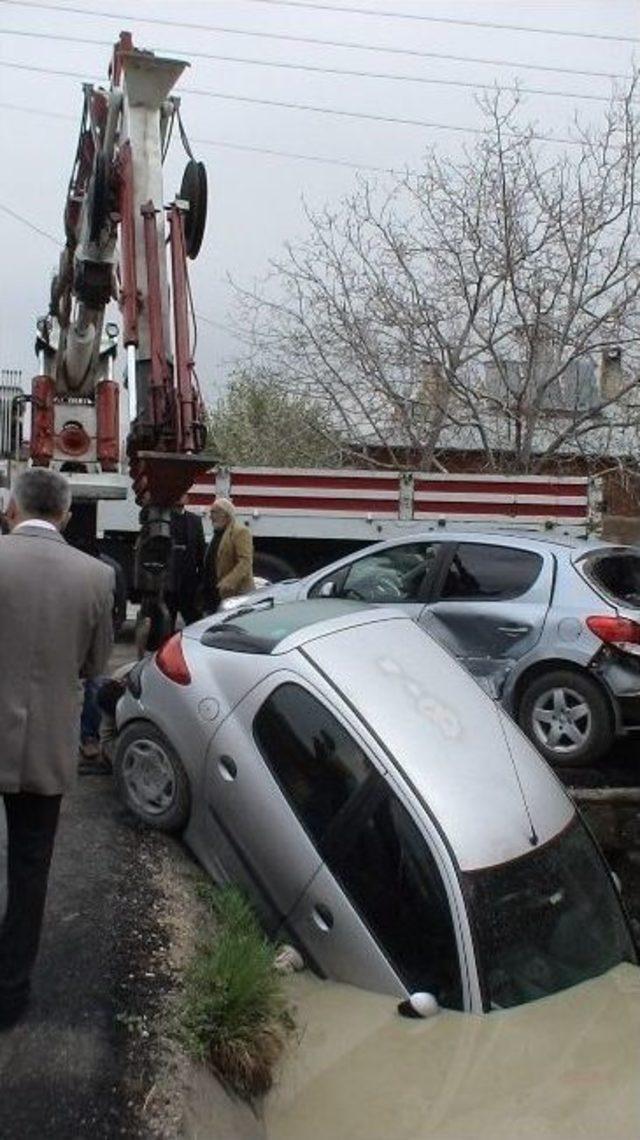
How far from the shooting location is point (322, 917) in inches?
166

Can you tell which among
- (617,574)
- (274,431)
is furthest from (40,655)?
(274,431)

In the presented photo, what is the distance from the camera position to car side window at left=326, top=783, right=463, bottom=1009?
394 centimetres

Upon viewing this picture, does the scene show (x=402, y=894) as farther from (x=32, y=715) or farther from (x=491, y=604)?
(x=491, y=604)

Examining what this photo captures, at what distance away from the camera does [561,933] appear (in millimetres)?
4238

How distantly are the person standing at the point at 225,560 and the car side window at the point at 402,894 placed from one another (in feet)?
16.0

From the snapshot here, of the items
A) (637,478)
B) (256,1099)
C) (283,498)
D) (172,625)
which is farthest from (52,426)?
(637,478)

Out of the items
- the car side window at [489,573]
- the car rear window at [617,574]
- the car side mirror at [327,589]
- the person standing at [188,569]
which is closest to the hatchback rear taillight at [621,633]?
the car rear window at [617,574]

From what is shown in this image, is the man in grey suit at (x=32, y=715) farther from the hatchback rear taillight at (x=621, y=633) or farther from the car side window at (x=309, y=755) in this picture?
the hatchback rear taillight at (x=621, y=633)

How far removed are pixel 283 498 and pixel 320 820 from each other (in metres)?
9.41

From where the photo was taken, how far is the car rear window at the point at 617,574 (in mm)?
7480

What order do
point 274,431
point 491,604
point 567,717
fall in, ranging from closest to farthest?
point 567,717, point 491,604, point 274,431

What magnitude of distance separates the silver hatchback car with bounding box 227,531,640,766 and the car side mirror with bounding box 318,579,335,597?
0.13 meters

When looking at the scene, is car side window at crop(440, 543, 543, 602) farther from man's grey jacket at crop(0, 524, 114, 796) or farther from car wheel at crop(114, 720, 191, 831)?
man's grey jacket at crop(0, 524, 114, 796)

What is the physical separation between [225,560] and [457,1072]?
5.71 m
